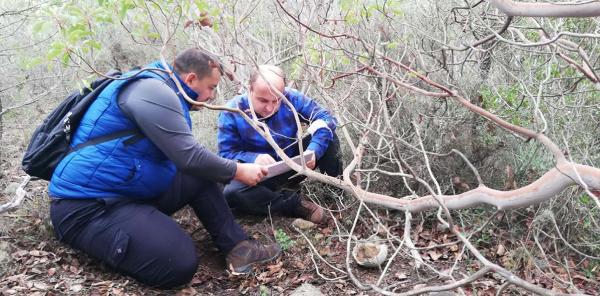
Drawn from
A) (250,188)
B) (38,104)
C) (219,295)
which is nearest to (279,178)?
(250,188)

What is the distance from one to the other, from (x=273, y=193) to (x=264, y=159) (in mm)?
384

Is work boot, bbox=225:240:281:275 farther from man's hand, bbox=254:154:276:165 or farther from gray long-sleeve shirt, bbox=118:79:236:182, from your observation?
gray long-sleeve shirt, bbox=118:79:236:182

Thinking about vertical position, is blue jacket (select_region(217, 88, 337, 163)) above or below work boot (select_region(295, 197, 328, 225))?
above

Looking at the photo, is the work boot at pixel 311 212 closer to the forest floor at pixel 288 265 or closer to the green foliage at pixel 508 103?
the forest floor at pixel 288 265

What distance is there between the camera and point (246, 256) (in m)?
3.28

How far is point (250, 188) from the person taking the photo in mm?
3723

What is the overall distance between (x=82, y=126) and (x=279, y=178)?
4.84 ft

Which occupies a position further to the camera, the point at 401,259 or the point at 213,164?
the point at 401,259

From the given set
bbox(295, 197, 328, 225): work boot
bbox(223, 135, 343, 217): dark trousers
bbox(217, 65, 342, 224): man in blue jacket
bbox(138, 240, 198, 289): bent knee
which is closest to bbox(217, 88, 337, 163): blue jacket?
bbox(217, 65, 342, 224): man in blue jacket

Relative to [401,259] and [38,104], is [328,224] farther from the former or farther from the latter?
[38,104]

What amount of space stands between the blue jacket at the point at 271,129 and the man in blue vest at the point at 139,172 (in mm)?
519

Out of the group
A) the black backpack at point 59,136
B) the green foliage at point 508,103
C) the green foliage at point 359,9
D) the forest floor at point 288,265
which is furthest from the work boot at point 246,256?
the green foliage at point 508,103

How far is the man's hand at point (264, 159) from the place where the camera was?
11.3 ft

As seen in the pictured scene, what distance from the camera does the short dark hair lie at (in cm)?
298
